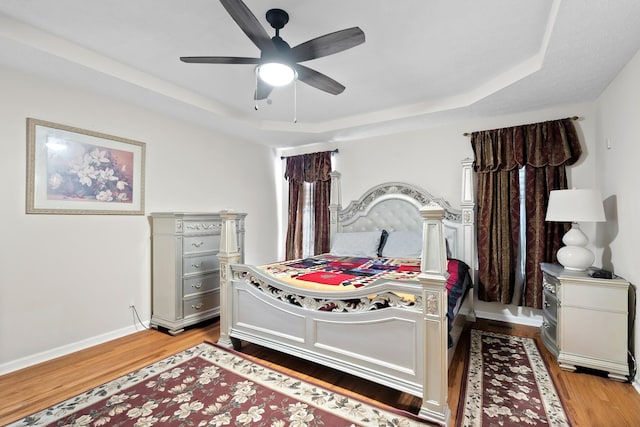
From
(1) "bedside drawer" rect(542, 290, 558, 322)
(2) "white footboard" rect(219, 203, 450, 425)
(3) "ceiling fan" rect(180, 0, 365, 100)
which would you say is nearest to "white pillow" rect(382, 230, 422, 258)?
(1) "bedside drawer" rect(542, 290, 558, 322)

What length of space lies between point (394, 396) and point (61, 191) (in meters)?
3.18

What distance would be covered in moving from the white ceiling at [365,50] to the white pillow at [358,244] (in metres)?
1.53

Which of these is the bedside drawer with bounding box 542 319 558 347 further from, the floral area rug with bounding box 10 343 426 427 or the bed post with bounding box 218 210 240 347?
the bed post with bounding box 218 210 240 347

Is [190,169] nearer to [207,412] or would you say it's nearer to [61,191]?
[61,191]

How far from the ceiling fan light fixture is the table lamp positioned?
243cm

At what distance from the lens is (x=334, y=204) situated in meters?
4.37

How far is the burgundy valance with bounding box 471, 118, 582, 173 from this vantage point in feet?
9.66

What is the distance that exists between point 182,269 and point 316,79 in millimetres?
2278

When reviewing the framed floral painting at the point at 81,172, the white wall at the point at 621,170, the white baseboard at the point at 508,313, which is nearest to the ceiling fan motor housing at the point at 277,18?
the framed floral painting at the point at 81,172

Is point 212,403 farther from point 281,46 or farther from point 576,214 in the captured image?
point 576,214

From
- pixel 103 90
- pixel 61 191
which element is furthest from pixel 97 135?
pixel 61 191

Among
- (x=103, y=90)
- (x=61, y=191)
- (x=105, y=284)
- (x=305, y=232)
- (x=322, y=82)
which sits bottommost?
(x=105, y=284)

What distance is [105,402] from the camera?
1.85m

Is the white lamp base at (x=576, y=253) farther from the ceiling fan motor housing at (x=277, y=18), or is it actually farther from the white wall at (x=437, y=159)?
the ceiling fan motor housing at (x=277, y=18)
